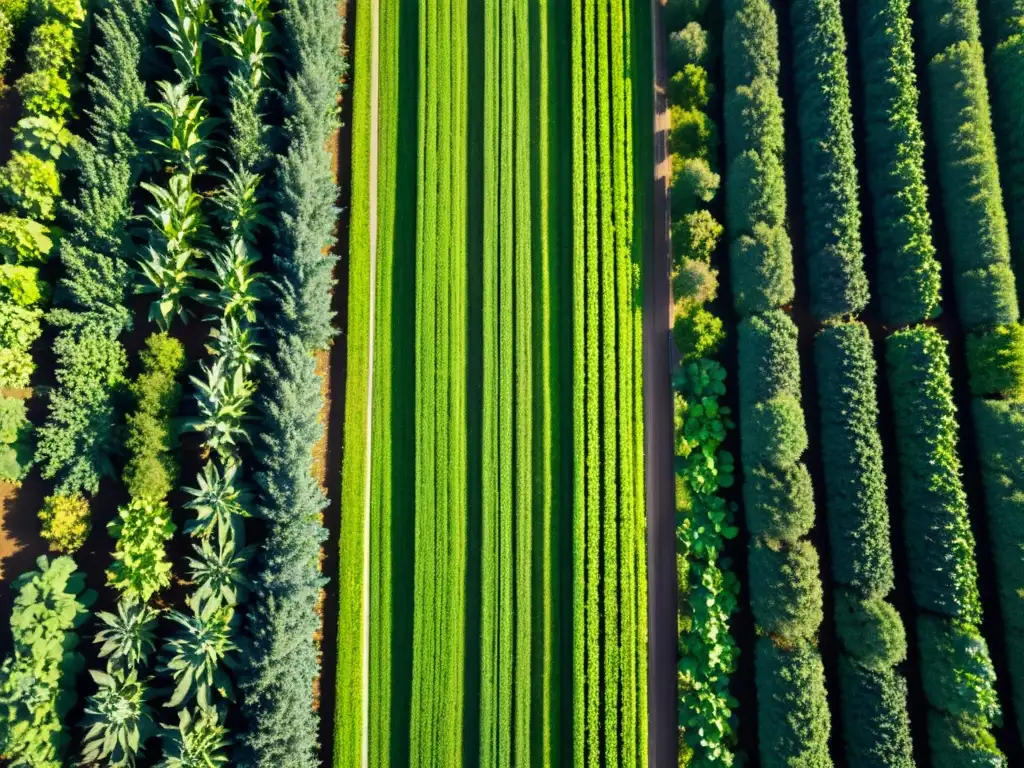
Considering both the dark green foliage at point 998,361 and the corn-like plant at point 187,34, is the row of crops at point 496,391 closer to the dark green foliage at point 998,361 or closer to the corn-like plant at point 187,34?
the corn-like plant at point 187,34

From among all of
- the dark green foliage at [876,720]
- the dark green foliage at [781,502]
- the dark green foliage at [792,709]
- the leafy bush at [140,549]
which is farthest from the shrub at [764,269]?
the leafy bush at [140,549]

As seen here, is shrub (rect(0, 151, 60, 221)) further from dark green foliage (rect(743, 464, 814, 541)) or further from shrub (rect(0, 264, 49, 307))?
dark green foliage (rect(743, 464, 814, 541))

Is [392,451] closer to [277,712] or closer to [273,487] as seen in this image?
[273,487]

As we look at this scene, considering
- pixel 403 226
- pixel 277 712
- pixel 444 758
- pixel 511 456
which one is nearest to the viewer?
pixel 277 712

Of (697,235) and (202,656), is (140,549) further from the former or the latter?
(697,235)

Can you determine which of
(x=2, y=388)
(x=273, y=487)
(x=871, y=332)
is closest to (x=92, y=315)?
(x=2, y=388)

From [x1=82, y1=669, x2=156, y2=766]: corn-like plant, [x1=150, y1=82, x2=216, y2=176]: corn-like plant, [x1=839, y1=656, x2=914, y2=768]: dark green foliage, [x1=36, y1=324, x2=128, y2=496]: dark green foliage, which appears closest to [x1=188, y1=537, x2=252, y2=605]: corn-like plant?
[x1=82, y1=669, x2=156, y2=766]: corn-like plant

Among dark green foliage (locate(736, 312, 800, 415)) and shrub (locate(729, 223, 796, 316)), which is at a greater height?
A: shrub (locate(729, 223, 796, 316))
